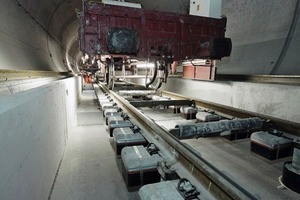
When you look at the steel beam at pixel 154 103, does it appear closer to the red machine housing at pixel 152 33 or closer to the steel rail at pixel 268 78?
the red machine housing at pixel 152 33

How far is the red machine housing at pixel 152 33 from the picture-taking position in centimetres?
360

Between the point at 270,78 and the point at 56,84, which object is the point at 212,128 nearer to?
the point at 56,84

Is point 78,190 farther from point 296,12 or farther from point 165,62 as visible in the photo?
point 296,12

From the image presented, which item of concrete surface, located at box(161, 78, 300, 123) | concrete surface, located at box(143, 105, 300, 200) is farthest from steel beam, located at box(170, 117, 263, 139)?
concrete surface, located at box(161, 78, 300, 123)

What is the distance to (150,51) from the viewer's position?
4.11 metres

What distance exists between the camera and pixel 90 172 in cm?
213

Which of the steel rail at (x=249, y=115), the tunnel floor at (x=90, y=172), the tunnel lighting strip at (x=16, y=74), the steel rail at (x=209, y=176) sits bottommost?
the tunnel floor at (x=90, y=172)

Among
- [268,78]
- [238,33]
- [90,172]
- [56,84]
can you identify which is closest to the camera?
[90,172]

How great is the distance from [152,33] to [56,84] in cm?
247

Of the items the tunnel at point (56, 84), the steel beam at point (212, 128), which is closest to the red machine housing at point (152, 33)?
the tunnel at point (56, 84)

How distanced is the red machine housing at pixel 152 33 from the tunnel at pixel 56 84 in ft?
2.19

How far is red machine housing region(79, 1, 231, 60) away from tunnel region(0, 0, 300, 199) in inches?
26.2

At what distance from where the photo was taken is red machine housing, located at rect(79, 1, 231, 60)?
3.60 meters

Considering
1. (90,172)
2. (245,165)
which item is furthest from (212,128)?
(90,172)
